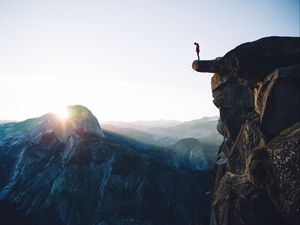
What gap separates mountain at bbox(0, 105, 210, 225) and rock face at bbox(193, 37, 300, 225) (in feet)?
145

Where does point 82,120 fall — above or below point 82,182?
above

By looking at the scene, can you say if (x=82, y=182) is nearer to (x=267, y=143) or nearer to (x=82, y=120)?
(x=82, y=120)

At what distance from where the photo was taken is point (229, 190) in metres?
22.8

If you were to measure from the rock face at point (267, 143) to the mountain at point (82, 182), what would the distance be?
Result: 145ft

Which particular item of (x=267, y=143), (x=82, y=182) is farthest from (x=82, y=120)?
(x=267, y=143)

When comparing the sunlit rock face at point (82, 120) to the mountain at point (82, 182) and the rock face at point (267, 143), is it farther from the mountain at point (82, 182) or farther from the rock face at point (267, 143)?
the rock face at point (267, 143)

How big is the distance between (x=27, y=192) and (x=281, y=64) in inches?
2764

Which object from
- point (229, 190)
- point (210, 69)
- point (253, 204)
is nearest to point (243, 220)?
point (253, 204)

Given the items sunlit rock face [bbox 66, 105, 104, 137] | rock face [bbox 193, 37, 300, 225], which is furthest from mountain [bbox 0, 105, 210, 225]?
rock face [bbox 193, 37, 300, 225]

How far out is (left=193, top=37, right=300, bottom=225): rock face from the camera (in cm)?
1614

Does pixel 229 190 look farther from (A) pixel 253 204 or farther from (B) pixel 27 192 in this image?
(B) pixel 27 192

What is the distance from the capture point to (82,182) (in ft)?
238

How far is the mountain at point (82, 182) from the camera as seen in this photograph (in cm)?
6781

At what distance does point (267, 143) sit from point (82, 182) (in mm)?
61207
